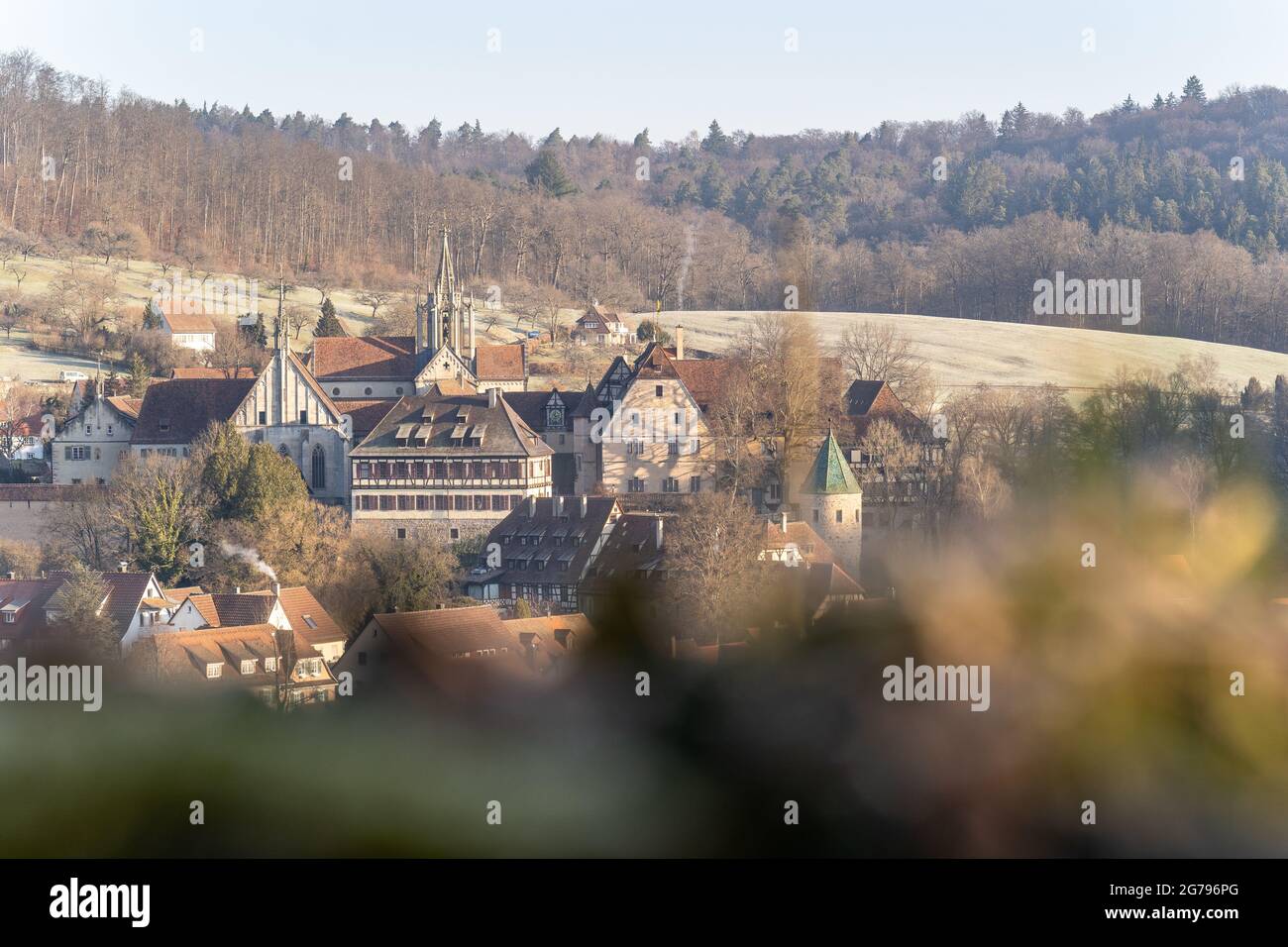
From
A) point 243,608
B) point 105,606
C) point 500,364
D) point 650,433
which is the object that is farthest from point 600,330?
point 105,606

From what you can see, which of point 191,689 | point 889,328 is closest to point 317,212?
point 889,328

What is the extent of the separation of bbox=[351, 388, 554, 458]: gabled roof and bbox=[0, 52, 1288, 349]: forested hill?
16.6 metres

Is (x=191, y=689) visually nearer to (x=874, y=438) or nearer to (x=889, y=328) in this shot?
(x=874, y=438)

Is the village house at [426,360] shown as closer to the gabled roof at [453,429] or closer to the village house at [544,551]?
the gabled roof at [453,429]

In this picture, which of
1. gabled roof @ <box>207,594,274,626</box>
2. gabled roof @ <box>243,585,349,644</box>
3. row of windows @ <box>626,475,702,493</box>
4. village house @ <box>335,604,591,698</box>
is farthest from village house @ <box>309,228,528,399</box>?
village house @ <box>335,604,591,698</box>

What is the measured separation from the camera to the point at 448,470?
40.3 metres

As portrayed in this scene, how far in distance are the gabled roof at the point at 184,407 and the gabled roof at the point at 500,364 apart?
254 inches

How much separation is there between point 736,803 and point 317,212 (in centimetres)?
5737

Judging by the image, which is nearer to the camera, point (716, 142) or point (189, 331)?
point (189, 331)

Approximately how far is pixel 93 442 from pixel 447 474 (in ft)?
27.4

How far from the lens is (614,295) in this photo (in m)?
66.9

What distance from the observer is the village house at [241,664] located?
22.8 meters

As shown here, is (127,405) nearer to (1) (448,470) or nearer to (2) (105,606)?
(1) (448,470)

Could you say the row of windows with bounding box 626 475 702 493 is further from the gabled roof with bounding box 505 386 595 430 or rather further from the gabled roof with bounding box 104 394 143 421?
the gabled roof with bounding box 104 394 143 421
